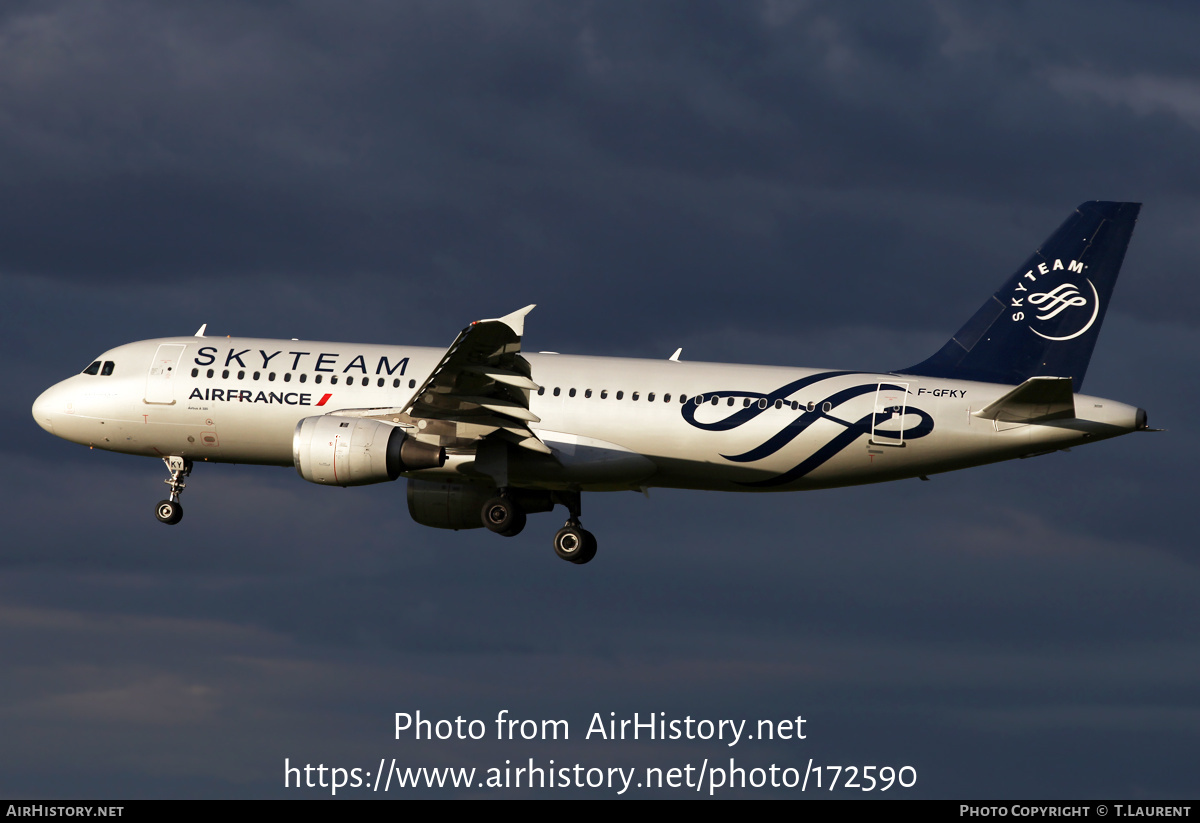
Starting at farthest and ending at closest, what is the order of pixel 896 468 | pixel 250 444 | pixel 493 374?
pixel 250 444, pixel 896 468, pixel 493 374

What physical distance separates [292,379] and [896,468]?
58.1 ft

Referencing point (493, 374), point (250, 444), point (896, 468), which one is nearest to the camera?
point (493, 374)

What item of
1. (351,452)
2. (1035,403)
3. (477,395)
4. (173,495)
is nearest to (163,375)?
(173,495)

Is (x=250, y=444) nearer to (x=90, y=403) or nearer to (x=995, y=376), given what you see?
(x=90, y=403)

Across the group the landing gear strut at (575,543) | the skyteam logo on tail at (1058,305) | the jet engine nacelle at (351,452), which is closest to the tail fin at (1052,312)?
the skyteam logo on tail at (1058,305)

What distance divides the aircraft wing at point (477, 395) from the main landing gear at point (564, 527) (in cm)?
221

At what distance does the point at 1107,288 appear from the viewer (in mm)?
41938

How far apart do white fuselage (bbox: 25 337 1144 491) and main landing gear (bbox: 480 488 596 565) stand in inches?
37.7

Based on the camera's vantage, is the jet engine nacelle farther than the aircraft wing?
Yes

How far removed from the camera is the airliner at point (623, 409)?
3875 centimetres

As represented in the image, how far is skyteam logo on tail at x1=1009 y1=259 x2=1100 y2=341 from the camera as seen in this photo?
1640 inches

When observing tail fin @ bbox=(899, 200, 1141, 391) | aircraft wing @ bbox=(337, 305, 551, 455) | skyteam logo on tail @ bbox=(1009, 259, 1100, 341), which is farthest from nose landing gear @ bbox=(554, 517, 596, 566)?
skyteam logo on tail @ bbox=(1009, 259, 1100, 341)

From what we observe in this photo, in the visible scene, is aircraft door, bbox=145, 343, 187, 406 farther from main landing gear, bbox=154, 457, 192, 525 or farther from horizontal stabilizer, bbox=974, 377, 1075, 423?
horizontal stabilizer, bbox=974, 377, 1075, 423

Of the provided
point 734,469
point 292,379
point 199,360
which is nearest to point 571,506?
point 734,469
